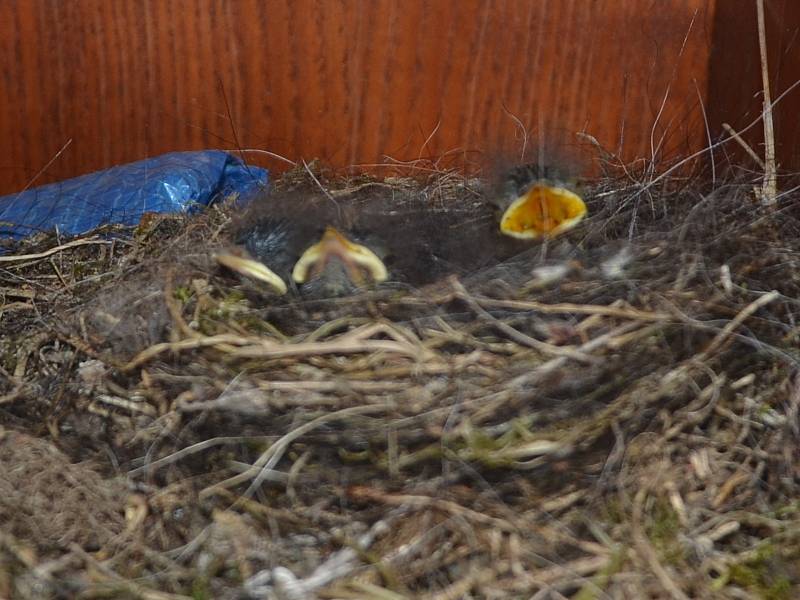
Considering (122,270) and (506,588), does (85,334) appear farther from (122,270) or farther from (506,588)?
Answer: (506,588)

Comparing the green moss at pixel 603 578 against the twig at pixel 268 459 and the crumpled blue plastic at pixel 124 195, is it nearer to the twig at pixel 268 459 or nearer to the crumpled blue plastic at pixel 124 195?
the twig at pixel 268 459

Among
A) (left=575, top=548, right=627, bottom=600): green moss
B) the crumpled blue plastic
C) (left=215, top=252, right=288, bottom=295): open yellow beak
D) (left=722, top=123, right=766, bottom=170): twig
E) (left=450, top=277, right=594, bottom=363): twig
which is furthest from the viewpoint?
the crumpled blue plastic

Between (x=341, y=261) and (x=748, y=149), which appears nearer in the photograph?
(x=341, y=261)

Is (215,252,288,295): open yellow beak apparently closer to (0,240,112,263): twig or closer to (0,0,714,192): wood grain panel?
(0,240,112,263): twig

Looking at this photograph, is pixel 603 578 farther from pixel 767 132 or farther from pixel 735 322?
pixel 767 132

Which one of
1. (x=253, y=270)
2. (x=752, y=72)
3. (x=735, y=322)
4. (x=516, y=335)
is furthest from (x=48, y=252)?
(x=752, y=72)

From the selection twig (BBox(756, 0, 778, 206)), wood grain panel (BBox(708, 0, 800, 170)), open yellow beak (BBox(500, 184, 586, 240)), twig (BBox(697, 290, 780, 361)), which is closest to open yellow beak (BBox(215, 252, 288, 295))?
open yellow beak (BBox(500, 184, 586, 240))
